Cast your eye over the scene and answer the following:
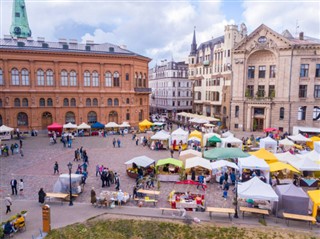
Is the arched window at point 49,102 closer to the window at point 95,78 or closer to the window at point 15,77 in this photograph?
the window at point 15,77

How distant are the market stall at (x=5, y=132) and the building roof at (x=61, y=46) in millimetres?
13762

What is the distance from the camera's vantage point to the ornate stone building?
45.2m

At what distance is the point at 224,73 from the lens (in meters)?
57.2

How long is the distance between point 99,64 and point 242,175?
119ft

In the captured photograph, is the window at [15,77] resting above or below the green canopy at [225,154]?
above

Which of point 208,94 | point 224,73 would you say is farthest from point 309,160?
point 208,94

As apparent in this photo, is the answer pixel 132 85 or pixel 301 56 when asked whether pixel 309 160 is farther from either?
pixel 132 85

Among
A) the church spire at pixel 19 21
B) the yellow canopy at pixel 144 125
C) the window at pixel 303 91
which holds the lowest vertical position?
the yellow canopy at pixel 144 125

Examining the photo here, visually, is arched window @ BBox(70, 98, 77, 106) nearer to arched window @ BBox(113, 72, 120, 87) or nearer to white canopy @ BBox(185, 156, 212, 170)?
arched window @ BBox(113, 72, 120, 87)

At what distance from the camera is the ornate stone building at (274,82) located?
45156mm

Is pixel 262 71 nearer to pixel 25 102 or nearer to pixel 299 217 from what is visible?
pixel 299 217

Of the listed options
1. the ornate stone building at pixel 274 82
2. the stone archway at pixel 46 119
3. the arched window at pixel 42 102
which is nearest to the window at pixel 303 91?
the ornate stone building at pixel 274 82

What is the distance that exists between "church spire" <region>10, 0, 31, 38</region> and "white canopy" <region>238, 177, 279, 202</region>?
6564cm

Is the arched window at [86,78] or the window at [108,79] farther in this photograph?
the window at [108,79]
